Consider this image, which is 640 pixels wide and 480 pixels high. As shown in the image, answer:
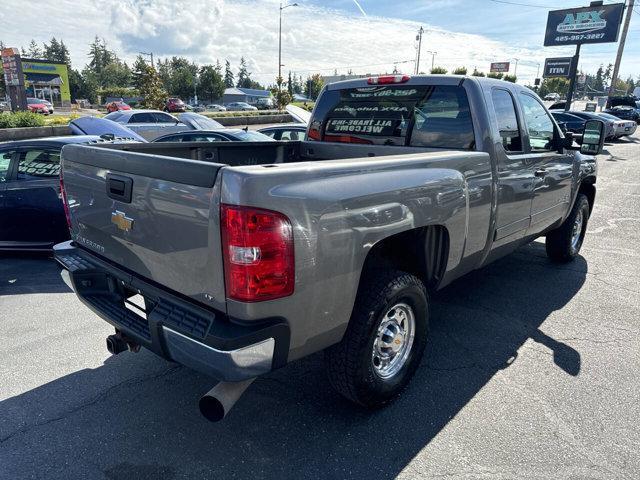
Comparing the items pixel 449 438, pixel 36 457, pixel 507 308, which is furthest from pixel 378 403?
pixel 507 308

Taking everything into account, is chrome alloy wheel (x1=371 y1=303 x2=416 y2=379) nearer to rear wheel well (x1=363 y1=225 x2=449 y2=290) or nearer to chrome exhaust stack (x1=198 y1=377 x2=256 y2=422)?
rear wheel well (x1=363 y1=225 x2=449 y2=290)

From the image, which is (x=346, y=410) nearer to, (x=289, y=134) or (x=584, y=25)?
(x=289, y=134)

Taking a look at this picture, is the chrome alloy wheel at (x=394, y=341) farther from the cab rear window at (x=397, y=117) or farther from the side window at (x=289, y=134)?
the side window at (x=289, y=134)

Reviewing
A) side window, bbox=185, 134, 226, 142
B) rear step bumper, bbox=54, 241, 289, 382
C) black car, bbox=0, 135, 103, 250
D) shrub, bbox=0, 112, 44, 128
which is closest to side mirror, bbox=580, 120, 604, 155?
rear step bumper, bbox=54, 241, 289, 382

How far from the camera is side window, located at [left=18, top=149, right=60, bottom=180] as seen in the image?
546 cm

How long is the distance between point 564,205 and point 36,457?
16.8 ft

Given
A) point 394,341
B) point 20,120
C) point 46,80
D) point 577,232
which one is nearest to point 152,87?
point 20,120

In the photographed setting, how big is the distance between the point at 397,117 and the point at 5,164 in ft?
15.5

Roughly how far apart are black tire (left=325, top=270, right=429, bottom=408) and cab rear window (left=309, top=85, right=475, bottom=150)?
54.8 inches

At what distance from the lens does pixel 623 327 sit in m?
4.05

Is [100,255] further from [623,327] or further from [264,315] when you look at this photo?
[623,327]

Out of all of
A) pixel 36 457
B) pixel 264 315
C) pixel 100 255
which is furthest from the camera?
pixel 100 255

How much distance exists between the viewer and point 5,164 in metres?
5.54

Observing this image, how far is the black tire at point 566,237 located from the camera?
542cm
